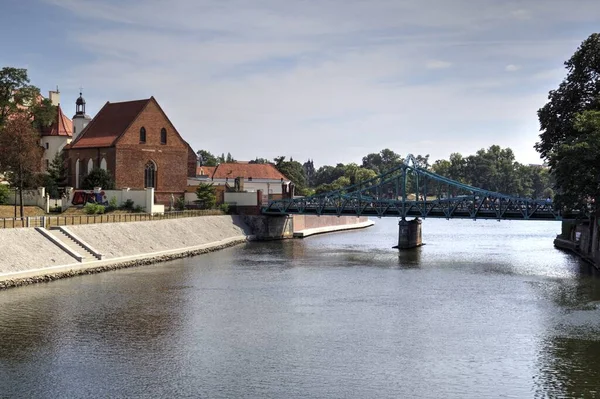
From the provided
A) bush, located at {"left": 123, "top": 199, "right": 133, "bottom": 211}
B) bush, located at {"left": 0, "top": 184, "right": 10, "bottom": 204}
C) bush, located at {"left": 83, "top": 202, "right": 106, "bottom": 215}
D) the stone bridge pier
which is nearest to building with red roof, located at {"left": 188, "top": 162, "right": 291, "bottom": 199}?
bush, located at {"left": 123, "top": 199, "right": 133, "bottom": 211}

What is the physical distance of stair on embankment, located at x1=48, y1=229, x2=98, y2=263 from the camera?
51.4 meters

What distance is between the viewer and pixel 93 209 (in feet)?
236

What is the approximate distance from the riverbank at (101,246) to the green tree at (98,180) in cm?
1162

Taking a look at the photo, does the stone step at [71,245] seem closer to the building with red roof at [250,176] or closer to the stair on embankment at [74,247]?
the stair on embankment at [74,247]

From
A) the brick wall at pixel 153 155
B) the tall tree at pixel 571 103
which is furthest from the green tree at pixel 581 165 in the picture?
the brick wall at pixel 153 155

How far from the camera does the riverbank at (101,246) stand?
45656 millimetres

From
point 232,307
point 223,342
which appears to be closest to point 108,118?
point 232,307

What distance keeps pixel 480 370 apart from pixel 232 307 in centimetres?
1587

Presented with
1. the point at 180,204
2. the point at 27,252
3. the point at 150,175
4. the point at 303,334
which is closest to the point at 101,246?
the point at 27,252

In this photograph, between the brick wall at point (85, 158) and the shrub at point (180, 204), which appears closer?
the shrub at point (180, 204)

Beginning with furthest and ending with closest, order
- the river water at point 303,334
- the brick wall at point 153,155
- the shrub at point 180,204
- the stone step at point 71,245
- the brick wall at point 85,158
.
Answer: the brick wall at point 153,155 → the brick wall at point 85,158 → the shrub at point 180,204 → the stone step at point 71,245 → the river water at point 303,334

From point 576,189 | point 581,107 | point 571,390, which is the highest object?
point 581,107

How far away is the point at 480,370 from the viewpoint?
87.7ft

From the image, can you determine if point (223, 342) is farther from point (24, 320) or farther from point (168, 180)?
point (168, 180)
